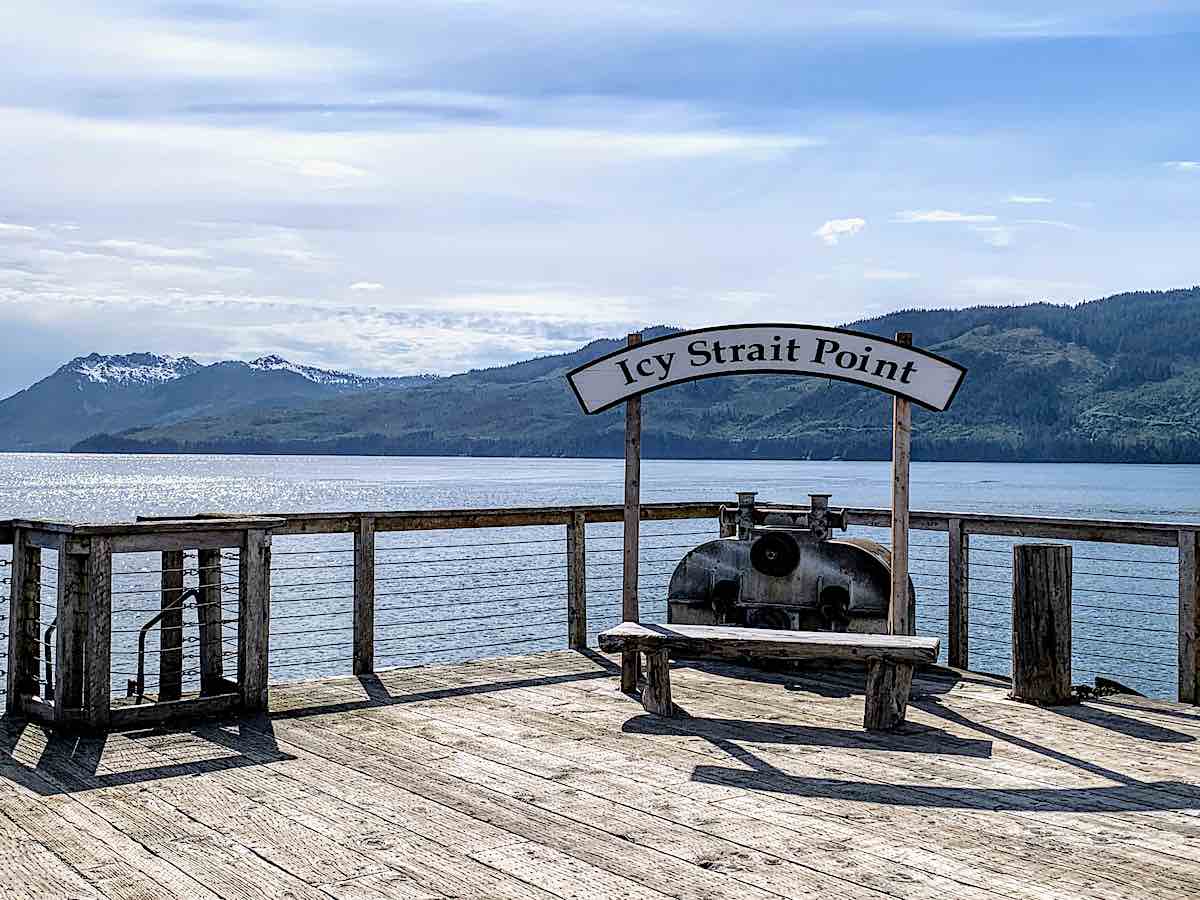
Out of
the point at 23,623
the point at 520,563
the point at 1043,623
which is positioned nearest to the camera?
the point at 23,623

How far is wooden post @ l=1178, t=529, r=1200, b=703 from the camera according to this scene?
790 cm

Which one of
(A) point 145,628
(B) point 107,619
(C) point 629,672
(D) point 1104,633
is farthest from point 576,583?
(D) point 1104,633

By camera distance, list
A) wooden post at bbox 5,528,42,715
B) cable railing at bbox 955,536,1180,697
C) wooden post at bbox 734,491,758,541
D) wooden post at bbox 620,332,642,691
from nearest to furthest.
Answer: wooden post at bbox 5,528,42,715, wooden post at bbox 620,332,642,691, wooden post at bbox 734,491,758,541, cable railing at bbox 955,536,1180,697

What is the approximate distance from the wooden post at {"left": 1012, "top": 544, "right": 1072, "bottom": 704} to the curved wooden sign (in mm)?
1066

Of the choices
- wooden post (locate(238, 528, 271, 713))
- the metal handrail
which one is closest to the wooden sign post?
wooden post (locate(238, 528, 271, 713))

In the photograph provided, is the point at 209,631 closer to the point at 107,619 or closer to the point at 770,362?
the point at 107,619

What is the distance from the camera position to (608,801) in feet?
18.0

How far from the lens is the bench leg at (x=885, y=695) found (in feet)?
23.1

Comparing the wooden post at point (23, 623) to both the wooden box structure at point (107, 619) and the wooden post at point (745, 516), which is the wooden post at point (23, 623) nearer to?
the wooden box structure at point (107, 619)

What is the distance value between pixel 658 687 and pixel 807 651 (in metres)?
0.88

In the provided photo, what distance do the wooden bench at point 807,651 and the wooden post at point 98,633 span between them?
260 centimetres

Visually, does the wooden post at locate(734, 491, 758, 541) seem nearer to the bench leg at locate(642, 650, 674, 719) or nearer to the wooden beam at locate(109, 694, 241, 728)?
the bench leg at locate(642, 650, 674, 719)

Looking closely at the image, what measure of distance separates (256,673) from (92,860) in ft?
8.81

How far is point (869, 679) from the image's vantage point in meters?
7.11
